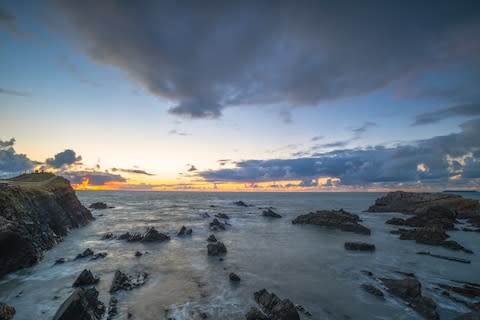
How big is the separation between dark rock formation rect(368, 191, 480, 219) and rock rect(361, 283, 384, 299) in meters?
64.1

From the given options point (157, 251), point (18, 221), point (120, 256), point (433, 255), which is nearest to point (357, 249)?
point (433, 255)

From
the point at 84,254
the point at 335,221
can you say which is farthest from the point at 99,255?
the point at 335,221

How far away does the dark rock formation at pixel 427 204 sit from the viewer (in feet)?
256

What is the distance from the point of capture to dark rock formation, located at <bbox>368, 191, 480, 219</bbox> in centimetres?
7810

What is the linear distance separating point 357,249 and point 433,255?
1018 cm

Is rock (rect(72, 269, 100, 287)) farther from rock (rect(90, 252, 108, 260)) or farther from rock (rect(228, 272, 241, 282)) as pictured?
rock (rect(228, 272, 241, 282))

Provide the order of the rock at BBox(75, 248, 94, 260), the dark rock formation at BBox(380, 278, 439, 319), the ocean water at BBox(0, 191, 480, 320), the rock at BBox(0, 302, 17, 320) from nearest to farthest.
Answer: the rock at BBox(0, 302, 17, 320) < the dark rock formation at BBox(380, 278, 439, 319) < the ocean water at BBox(0, 191, 480, 320) < the rock at BBox(75, 248, 94, 260)

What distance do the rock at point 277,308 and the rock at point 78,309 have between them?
40.9 feet

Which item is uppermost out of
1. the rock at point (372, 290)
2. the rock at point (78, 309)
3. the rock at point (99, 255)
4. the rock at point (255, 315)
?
the rock at point (78, 309)

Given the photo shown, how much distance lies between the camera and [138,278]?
79.8 ft

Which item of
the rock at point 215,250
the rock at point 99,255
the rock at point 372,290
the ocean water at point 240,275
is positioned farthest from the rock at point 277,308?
the rock at point 99,255

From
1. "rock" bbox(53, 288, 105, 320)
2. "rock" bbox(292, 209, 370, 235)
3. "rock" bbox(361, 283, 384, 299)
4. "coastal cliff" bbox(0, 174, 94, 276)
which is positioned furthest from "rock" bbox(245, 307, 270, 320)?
"rock" bbox(292, 209, 370, 235)

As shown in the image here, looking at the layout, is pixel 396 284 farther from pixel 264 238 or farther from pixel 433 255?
pixel 264 238

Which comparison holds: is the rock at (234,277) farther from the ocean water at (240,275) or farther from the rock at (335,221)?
the rock at (335,221)
